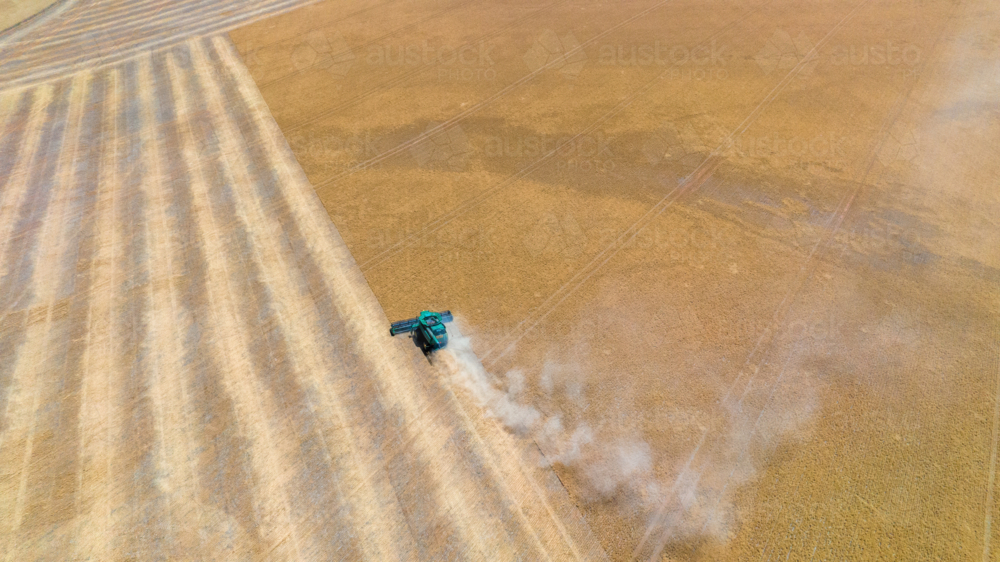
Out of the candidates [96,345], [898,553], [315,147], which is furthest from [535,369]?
[315,147]

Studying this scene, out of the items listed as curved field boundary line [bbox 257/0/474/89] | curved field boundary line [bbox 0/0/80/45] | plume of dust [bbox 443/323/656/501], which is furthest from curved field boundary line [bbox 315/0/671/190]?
curved field boundary line [bbox 0/0/80/45]

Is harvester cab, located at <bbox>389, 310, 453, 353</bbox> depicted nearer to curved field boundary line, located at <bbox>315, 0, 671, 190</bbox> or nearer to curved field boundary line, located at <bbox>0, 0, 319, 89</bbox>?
curved field boundary line, located at <bbox>315, 0, 671, 190</bbox>

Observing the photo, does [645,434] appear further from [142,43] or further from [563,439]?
[142,43]

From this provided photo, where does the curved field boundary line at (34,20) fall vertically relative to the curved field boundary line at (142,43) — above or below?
above

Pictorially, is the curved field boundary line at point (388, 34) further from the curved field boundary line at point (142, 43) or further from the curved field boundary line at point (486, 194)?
the curved field boundary line at point (486, 194)

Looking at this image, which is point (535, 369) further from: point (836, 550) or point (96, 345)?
point (96, 345)

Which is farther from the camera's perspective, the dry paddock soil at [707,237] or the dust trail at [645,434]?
the dry paddock soil at [707,237]

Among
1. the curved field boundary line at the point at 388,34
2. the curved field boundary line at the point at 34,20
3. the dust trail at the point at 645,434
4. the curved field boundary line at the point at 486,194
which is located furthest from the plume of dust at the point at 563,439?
the curved field boundary line at the point at 34,20
